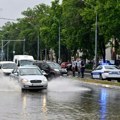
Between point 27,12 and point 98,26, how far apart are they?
66770 millimetres

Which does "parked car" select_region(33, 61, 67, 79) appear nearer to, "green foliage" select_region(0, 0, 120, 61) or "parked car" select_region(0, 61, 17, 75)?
"parked car" select_region(0, 61, 17, 75)

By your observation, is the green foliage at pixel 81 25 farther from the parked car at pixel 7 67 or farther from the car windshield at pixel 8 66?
the parked car at pixel 7 67

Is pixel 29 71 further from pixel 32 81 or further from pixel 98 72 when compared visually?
pixel 98 72

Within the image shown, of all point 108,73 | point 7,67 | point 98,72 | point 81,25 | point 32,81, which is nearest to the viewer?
point 32,81

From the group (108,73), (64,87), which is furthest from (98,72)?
(64,87)

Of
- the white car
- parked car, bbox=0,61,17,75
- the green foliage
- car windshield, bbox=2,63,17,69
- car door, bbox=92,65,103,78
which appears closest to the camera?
parked car, bbox=0,61,17,75

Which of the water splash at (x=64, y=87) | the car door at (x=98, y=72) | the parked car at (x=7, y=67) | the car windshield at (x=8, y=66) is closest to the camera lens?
the water splash at (x=64, y=87)

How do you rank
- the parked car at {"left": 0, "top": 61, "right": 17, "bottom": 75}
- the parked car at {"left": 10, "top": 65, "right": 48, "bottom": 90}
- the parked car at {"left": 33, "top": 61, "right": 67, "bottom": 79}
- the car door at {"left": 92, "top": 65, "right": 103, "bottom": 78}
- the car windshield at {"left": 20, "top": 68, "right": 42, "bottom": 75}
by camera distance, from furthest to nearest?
the car door at {"left": 92, "top": 65, "right": 103, "bottom": 78}, the parked car at {"left": 33, "top": 61, "right": 67, "bottom": 79}, the parked car at {"left": 0, "top": 61, "right": 17, "bottom": 75}, the car windshield at {"left": 20, "top": 68, "right": 42, "bottom": 75}, the parked car at {"left": 10, "top": 65, "right": 48, "bottom": 90}

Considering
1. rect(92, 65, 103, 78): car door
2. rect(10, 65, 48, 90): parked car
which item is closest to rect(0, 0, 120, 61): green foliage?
rect(92, 65, 103, 78): car door

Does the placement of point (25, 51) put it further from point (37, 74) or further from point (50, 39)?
point (37, 74)

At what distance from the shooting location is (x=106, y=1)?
2128 inches

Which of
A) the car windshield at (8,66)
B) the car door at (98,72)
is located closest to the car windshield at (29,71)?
the car windshield at (8,66)

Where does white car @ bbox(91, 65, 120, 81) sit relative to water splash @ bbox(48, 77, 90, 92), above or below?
above

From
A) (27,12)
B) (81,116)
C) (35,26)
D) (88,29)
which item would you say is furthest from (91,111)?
(27,12)
